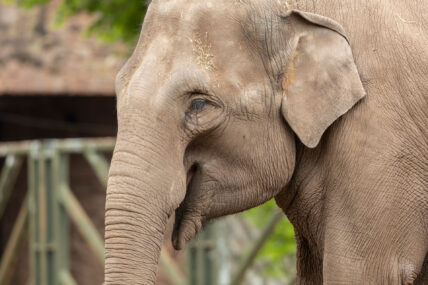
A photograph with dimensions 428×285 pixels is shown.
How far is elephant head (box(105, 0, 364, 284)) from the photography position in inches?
178

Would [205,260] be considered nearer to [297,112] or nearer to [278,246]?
[278,246]

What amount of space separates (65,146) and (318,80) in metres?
6.13

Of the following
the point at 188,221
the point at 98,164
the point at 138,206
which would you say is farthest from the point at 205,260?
the point at 138,206

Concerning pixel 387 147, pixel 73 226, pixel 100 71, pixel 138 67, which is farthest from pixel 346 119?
pixel 73 226

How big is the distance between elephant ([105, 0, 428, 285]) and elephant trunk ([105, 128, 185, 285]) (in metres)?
0.04

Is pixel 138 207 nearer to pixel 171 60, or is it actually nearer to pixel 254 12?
pixel 171 60

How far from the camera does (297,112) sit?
15.4 feet

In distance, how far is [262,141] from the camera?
186 inches

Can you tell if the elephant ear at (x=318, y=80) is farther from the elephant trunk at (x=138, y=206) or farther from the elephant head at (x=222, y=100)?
the elephant trunk at (x=138, y=206)

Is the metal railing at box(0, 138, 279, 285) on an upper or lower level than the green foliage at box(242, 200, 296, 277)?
upper

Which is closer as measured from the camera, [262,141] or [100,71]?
[262,141]

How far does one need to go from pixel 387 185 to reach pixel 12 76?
9.36 metres

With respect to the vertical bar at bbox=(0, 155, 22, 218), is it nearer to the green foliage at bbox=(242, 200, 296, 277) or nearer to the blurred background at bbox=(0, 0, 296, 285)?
the blurred background at bbox=(0, 0, 296, 285)

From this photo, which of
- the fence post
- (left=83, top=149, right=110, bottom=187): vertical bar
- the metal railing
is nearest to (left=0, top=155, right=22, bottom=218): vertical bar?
the metal railing
